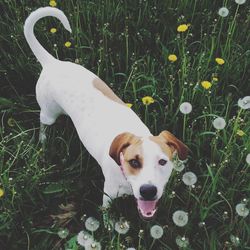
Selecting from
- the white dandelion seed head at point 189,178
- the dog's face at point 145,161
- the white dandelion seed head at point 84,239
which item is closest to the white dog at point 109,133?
the dog's face at point 145,161

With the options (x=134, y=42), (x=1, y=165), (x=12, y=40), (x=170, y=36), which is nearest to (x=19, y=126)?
(x=1, y=165)

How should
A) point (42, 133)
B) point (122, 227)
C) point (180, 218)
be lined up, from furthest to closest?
point (42, 133)
point (180, 218)
point (122, 227)

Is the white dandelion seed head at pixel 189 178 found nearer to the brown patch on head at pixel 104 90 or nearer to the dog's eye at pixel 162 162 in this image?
the dog's eye at pixel 162 162

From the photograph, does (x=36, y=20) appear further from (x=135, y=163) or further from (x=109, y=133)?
(x=135, y=163)

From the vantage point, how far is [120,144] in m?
2.13

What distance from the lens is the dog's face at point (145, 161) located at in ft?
6.56

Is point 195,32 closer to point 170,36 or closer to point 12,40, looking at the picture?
point 170,36

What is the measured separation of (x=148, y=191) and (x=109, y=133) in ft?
1.62

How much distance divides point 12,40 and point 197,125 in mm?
1360

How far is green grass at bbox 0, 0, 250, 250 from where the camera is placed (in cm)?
245

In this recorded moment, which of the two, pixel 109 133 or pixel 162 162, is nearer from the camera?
pixel 162 162

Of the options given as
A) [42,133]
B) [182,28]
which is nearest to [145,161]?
[42,133]

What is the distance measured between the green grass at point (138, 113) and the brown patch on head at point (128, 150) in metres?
0.31

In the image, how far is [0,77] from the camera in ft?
10.7
